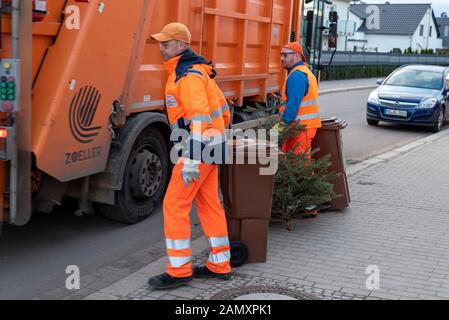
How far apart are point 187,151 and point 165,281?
920 mm

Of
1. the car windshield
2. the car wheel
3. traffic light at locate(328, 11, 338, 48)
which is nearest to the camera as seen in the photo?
traffic light at locate(328, 11, 338, 48)

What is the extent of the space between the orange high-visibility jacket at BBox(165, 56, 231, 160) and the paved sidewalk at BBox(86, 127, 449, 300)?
105 centimetres

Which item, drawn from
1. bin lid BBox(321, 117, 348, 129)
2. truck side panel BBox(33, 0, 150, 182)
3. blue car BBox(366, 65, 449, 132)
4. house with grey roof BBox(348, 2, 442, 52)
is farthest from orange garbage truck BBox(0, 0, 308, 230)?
house with grey roof BBox(348, 2, 442, 52)

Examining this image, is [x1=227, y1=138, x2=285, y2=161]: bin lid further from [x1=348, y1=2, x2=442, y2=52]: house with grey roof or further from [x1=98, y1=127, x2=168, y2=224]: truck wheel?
[x1=348, y1=2, x2=442, y2=52]: house with grey roof

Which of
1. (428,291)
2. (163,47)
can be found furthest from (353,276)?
(163,47)

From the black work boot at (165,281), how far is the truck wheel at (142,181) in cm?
165

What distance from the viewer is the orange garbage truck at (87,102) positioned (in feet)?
14.7

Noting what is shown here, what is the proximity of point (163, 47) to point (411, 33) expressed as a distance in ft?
254

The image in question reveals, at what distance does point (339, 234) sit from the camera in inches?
235

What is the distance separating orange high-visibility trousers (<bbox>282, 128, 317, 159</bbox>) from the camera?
243 inches

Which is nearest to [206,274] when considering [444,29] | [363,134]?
[363,134]

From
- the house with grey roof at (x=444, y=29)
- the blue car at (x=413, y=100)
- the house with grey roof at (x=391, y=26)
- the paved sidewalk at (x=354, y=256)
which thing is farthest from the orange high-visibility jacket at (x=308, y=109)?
the house with grey roof at (x=444, y=29)

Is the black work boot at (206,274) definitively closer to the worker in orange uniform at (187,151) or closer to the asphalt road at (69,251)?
the worker in orange uniform at (187,151)

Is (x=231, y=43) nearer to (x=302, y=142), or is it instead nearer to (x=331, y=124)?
(x=331, y=124)
